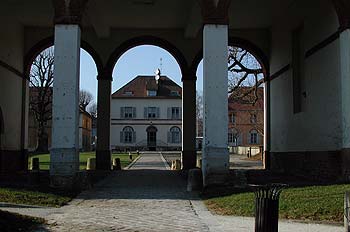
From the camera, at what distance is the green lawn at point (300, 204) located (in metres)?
10.7

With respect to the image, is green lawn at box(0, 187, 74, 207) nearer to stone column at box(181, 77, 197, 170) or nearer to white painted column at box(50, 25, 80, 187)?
white painted column at box(50, 25, 80, 187)

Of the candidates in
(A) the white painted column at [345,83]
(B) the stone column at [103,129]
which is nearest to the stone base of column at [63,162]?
(A) the white painted column at [345,83]

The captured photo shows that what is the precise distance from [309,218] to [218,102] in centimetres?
604

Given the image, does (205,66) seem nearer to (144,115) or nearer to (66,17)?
(66,17)

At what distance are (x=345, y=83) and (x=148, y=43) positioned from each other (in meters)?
12.5

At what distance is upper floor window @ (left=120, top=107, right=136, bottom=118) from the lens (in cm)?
7950

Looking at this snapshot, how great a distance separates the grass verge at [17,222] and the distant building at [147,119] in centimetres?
6868

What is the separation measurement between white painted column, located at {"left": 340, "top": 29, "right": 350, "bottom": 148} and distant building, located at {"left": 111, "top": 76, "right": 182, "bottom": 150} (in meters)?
62.9

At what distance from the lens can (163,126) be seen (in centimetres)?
7994

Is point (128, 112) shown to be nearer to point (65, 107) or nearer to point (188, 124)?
point (188, 124)

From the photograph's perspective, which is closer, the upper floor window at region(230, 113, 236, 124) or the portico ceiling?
the portico ceiling

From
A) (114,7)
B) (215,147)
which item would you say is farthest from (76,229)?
(114,7)

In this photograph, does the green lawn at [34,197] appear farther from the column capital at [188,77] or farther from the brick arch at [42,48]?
the column capital at [188,77]

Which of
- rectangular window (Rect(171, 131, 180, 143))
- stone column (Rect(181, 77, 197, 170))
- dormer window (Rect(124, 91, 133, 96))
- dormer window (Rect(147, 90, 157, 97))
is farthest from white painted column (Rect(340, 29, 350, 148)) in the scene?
dormer window (Rect(124, 91, 133, 96))
